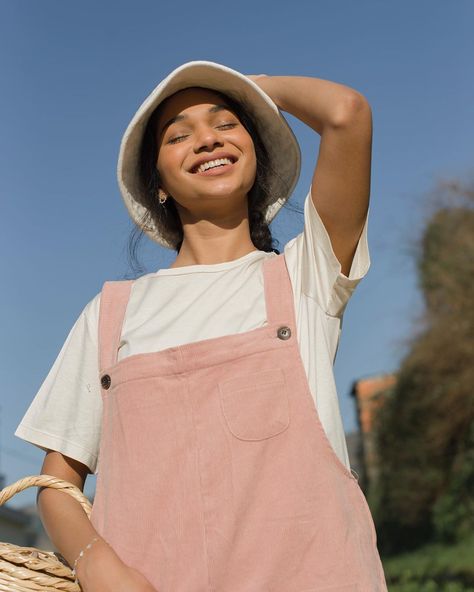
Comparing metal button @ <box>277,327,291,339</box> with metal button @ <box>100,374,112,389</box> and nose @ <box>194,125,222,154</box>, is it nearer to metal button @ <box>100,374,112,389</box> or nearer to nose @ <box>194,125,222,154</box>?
metal button @ <box>100,374,112,389</box>

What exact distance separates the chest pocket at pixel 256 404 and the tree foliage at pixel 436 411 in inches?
459

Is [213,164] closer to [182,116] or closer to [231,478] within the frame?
[182,116]

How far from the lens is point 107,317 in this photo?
204 centimetres

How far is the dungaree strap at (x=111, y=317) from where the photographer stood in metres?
1.97

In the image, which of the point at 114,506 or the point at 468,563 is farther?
the point at 468,563

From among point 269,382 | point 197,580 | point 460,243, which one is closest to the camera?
point 197,580

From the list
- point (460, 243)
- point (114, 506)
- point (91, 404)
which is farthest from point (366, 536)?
point (460, 243)

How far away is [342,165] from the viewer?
197 centimetres

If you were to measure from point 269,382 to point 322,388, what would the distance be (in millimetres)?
117

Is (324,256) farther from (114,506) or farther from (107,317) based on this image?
(114,506)

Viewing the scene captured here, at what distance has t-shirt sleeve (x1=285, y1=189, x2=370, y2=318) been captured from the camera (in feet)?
6.48

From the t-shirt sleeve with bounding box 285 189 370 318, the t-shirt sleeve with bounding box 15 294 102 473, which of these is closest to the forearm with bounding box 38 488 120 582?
the t-shirt sleeve with bounding box 15 294 102 473

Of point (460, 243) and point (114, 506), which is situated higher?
point (460, 243)

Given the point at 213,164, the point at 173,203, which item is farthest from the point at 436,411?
the point at 213,164
